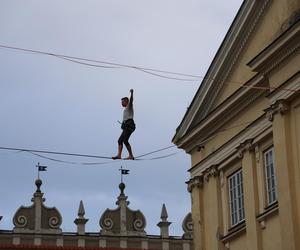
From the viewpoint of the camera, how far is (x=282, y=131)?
25.8 meters

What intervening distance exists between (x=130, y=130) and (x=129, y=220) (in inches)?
1413

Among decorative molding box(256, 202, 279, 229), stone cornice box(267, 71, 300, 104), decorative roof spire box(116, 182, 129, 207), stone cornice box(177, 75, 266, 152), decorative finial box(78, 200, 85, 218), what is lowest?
decorative molding box(256, 202, 279, 229)

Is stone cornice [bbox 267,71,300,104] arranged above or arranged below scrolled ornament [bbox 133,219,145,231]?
below

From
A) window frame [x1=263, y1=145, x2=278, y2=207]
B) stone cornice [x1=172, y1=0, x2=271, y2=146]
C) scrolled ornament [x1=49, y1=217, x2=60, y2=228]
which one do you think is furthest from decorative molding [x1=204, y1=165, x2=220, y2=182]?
scrolled ornament [x1=49, y1=217, x2=60, y2=228]

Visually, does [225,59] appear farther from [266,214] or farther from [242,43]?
[266,214]

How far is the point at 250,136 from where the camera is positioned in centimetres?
2833

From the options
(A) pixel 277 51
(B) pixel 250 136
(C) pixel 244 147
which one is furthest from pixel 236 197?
(A) pixel 277 51

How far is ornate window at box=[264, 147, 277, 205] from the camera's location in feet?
88.7

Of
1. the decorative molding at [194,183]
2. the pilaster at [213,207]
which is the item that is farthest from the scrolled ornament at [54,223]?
the pilaster at [213,207]

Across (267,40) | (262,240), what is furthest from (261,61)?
(262,240)

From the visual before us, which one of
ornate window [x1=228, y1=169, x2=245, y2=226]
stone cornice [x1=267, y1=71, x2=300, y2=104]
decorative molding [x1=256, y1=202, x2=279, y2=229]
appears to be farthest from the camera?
ornate window [x1=228, y1=169, x2=245, y2=226]

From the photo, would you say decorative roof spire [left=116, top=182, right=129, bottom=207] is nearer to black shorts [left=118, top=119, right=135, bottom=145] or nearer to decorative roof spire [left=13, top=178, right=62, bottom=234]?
decorative roof spire [left=13, top=178, right=62, bottom=234]

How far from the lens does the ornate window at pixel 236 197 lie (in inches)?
1141

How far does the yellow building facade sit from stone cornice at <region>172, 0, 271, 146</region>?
0.10 ft
